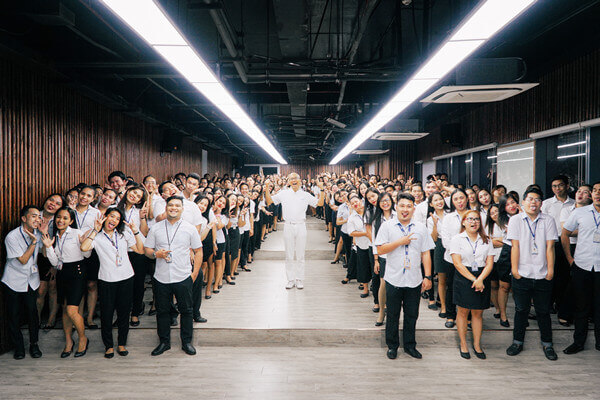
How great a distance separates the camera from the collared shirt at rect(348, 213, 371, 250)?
5252 millimetres

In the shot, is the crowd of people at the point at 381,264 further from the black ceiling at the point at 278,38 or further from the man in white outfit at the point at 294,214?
the black ceiling at the point at 278,38

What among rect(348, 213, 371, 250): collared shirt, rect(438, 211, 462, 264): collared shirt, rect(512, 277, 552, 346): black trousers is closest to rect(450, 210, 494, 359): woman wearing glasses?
rect(438, 211, 462, 264): collared shirt

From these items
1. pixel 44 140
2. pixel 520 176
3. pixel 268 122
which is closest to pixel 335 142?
pixel 268 122

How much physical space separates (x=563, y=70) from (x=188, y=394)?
21.2 ft

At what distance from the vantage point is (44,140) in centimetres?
497

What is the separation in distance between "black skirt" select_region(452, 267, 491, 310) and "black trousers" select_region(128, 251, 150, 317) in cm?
364

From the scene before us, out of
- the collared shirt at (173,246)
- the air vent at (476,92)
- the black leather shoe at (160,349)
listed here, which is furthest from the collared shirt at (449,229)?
the black leather shoe at (160,349)

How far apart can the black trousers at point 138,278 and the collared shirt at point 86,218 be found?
1.85 ft

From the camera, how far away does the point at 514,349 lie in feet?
13.0

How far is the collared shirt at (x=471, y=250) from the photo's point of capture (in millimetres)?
3766

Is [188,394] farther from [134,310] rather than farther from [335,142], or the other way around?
[335,142]

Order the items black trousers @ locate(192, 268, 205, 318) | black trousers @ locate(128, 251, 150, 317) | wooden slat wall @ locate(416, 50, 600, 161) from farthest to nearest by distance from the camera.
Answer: wooden slat wall @ locate(416, 50, 600, 161), black trousers @ locate(128, 251, 150, 317), black trousers @ locate(192, 268, 205, 318)

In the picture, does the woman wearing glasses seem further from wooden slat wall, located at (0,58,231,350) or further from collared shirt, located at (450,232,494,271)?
wooden slat wall, located at (0,58,231,350)

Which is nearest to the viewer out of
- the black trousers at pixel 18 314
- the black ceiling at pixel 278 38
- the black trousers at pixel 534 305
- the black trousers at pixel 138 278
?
the black trousers at pixel 534 305
